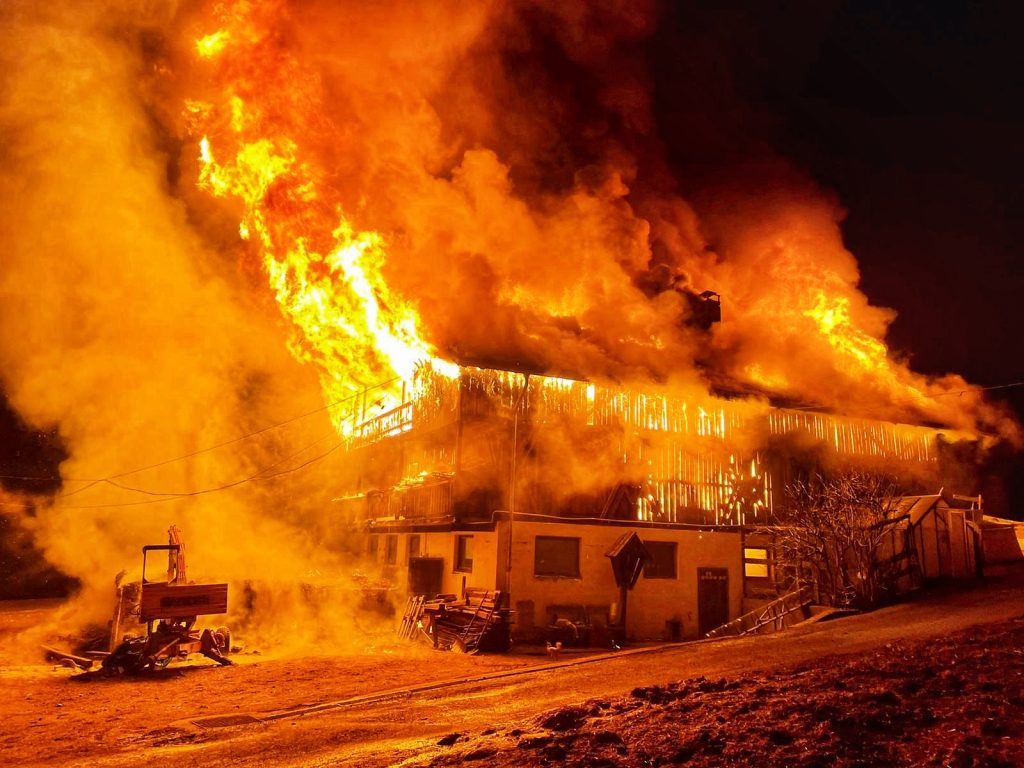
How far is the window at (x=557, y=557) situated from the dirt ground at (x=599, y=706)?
15.3ft

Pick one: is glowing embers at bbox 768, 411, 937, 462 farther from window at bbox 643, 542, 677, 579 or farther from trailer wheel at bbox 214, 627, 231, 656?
trailer wheel at bbox 214, 627, 231, 656

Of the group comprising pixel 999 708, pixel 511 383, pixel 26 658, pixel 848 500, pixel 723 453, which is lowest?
pixel 26 658

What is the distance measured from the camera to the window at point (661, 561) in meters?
22.7

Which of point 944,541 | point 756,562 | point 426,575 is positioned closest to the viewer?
point 944,541

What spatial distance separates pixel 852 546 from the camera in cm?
1908

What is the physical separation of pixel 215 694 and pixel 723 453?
18344 mm

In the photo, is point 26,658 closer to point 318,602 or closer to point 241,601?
point 241,601

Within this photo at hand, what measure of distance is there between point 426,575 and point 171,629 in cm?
1034

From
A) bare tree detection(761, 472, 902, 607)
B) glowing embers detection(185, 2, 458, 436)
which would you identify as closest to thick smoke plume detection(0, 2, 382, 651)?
glowing embers detection(185, 2, 458, 436)

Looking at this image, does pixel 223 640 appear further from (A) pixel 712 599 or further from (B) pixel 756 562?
(B) pixel 756 562

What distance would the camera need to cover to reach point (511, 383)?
21969mm

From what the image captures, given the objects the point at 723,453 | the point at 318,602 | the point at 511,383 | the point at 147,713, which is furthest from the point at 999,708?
the point at 318,602

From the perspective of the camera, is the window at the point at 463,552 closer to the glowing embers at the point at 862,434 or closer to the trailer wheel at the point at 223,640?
the trailer wheel at the point at 223,640

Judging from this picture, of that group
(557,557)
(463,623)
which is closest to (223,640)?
(463,623)
